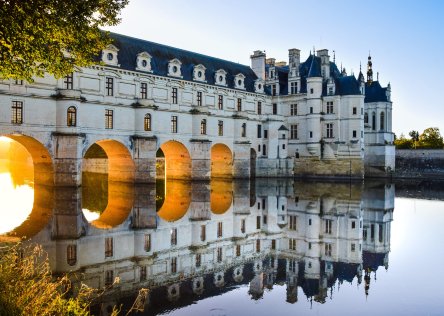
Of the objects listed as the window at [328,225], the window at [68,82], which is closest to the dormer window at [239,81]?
the window at [68,82]

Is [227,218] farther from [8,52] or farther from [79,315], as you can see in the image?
[79,315]

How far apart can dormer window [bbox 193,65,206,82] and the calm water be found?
16812 mm

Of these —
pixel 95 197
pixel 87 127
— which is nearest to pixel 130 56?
pixel 87 127

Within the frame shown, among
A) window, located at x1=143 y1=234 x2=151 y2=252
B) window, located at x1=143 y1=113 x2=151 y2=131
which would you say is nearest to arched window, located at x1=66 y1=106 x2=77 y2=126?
window, located at x1=143 y1=113 x2=151 y2=131

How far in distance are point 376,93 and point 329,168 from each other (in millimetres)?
13204

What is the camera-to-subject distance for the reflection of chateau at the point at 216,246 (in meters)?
9.70

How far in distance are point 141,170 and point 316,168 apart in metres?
21.4

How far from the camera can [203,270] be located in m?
10.8

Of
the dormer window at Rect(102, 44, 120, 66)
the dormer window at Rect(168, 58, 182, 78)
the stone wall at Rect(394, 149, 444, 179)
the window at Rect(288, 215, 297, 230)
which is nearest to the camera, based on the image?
the window at Rect(288, 215, 297, 230)

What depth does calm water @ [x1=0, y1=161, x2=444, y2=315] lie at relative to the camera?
340 inches

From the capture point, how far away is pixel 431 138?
69.4 m

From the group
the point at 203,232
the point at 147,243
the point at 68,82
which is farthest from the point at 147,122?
the point at 147,243

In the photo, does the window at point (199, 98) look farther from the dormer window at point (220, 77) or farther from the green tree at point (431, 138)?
the green tree at point (431, 138)

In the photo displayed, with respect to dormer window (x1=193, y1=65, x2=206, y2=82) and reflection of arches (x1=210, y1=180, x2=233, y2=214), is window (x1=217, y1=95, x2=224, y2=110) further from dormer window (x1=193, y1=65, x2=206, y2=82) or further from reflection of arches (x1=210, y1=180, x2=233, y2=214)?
reflection of arches (x1=210, y1=180, x2=233, y2=214)
